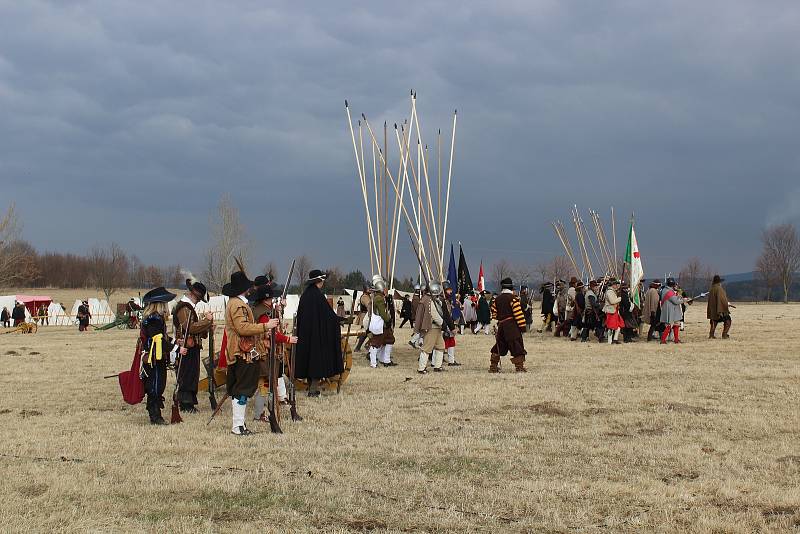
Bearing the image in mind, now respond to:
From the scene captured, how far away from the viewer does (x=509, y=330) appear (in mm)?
12906

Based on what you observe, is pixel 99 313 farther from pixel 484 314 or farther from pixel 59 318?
pixel 484 314

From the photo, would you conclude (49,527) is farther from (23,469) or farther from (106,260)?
(106,260)

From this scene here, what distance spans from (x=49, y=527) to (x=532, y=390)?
6.92m

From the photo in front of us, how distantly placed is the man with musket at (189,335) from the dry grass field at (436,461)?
1.18 ft

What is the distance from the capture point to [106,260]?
73750 millimetres

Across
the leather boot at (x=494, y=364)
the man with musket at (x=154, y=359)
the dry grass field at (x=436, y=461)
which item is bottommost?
the dry grass field at (x=436, y=461)

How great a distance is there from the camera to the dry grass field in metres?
4.91

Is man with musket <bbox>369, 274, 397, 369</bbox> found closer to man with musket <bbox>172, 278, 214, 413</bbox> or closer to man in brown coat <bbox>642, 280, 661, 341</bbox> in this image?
man with musket <bbox>172, 278, 214, 413</bbox>

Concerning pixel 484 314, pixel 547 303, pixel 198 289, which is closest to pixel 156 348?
pixel 198 289

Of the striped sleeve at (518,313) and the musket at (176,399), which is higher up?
the striped sleeve at (518,313)

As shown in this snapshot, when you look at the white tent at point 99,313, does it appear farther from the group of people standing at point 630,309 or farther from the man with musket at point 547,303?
the group of people standing at point 630,309

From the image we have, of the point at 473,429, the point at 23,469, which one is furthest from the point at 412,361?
the point at 23,469

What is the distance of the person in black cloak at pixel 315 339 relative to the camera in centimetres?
1034

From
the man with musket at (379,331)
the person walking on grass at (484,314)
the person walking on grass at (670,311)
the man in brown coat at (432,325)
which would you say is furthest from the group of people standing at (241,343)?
the person walking on grass at (484,314)
